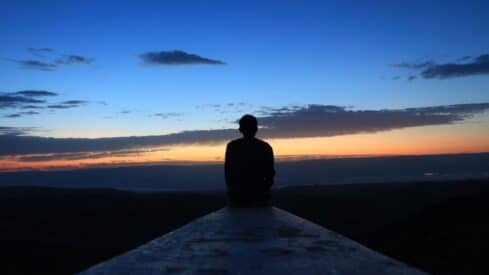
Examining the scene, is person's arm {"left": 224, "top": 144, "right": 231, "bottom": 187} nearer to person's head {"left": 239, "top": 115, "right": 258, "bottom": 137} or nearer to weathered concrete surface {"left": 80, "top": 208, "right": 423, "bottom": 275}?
person's head {"left": 239, "top": 115, "right": 258, "bottom": 137}

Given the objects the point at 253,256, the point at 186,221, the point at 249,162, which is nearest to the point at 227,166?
the point at 249,162

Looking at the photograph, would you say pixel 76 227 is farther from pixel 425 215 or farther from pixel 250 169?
pixel 250 169

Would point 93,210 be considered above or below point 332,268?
below

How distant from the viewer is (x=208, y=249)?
2604 millimetres

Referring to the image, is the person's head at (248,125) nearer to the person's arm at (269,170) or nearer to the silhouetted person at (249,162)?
the silhouetted person at (249,162)

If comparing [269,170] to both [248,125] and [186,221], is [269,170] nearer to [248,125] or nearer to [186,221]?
[248,125]

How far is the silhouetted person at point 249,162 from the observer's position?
7.25 m

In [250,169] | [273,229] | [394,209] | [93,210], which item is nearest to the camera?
[273,229]

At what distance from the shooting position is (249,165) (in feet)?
24.0

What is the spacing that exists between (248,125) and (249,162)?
19.2 inches

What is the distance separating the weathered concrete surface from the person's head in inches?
156

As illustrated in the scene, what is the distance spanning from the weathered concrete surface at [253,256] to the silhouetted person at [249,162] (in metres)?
3.71

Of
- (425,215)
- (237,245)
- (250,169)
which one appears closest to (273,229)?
(237,245)

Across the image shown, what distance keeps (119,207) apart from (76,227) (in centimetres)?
546
